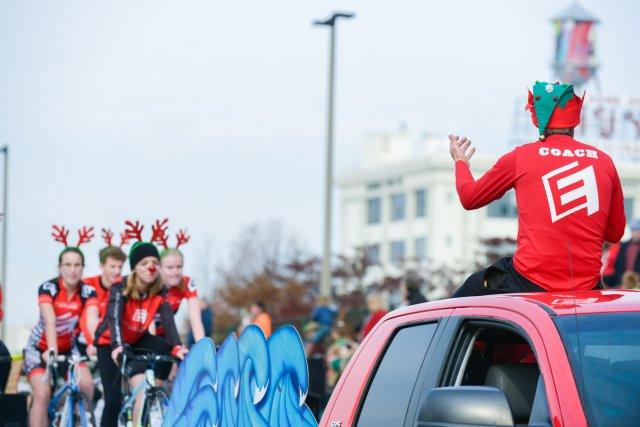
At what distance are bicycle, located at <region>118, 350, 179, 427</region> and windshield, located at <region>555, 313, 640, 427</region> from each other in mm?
6460

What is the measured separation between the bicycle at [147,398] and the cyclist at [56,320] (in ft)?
3.91

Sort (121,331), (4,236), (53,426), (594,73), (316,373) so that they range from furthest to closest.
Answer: (594,73), (4,236), (316,373), (53,426), (121,331)

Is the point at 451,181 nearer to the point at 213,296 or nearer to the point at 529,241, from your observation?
the point at 213,296

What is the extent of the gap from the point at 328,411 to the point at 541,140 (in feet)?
5.68

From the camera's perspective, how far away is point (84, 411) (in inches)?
512

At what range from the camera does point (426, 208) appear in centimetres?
11881

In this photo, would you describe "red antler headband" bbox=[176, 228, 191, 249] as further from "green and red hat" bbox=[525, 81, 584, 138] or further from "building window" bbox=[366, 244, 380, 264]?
"building window" bbox=[366, 244, 380, 264]

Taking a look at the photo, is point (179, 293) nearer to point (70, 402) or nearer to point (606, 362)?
point (70, 402)

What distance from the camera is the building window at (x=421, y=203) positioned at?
390 ft

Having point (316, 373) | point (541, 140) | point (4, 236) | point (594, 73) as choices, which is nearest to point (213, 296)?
point (4, 236)

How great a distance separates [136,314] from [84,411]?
0.97 meters

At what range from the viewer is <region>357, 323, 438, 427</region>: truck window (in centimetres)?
629

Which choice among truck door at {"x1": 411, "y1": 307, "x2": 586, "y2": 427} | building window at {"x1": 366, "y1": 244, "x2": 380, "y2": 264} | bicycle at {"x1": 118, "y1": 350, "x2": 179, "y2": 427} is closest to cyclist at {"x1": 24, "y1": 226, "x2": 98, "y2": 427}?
bicycle at {"x1": 118, "y1": 350, "x2": 179, "y2": 427}

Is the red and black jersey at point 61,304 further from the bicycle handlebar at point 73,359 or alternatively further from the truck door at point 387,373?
the truck door at point 387,373
